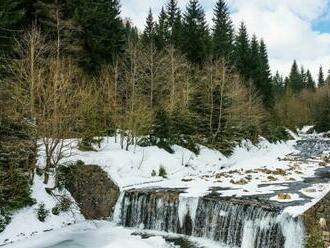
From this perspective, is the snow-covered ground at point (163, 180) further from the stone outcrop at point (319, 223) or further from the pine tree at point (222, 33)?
the pine tree at point (222, 33)

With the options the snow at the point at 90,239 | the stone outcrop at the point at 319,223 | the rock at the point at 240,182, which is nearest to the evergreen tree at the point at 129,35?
the rock at the point at 240,182

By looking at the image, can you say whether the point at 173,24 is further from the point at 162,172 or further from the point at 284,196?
the point at 284,196

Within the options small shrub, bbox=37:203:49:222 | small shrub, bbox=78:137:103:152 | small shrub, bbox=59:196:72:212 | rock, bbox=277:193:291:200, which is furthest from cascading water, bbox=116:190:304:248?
small shrub, bbox=78:137:103:152

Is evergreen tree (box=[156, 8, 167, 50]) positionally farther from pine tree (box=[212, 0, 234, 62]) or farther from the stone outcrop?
the stone outcrop

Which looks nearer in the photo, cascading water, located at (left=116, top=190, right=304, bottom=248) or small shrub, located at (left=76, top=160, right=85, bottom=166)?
cascading water, located at (left=116, top=190, right=304, bottom=248)

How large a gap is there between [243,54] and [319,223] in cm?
4586

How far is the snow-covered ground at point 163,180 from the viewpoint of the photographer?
17.8 meters

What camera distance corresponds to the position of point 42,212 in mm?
19188

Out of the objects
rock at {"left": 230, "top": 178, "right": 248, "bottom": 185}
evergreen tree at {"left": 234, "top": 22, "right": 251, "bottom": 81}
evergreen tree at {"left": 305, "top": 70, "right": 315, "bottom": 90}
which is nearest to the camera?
rock at {"left": 230, "top": 178, "right": 248, "bottom": 185}

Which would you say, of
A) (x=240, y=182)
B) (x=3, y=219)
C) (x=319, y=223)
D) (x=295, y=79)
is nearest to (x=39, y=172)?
(x=3, y=219)

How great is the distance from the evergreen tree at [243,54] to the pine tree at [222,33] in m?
2.42

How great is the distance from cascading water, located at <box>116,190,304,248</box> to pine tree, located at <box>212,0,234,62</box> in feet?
102

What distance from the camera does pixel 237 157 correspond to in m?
35.9

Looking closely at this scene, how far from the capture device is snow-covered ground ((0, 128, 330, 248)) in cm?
1778
